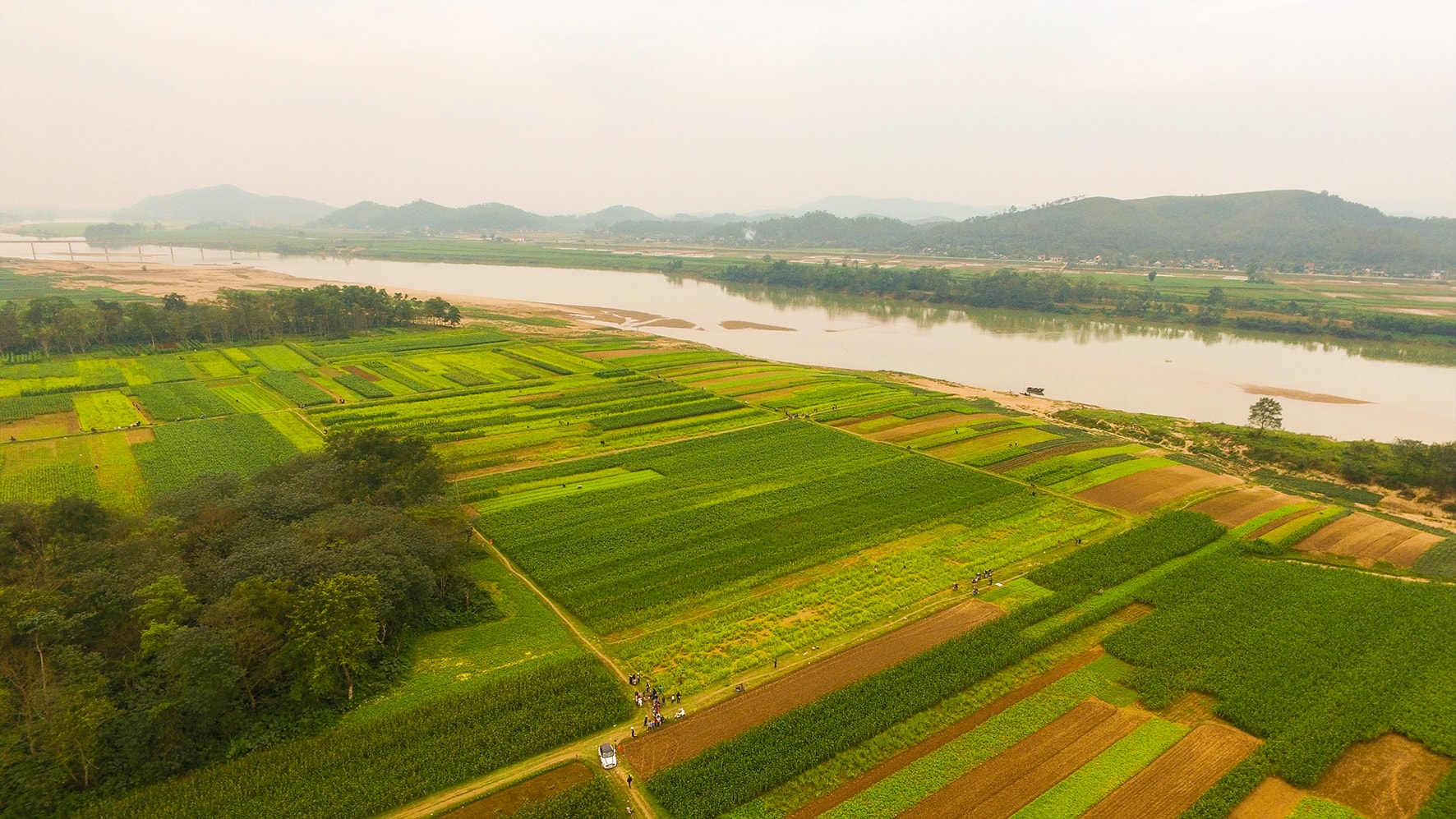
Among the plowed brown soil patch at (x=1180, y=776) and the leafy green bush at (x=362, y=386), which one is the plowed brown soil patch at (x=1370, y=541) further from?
the leafy green bush at (x=362, y=386)

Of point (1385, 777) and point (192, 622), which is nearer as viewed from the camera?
point (1385, 777)

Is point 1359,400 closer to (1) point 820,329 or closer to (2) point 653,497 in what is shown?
(1) point 820,329

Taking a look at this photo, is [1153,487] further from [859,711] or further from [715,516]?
[859,711]

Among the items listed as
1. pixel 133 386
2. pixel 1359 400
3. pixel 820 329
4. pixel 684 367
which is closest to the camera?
pixel 133 386

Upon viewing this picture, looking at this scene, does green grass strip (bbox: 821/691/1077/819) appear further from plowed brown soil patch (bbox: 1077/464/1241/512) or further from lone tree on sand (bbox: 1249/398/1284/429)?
lone tree on sand (bbox: 1249/398/1284/429)

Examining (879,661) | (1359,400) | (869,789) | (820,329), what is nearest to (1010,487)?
(879,661)

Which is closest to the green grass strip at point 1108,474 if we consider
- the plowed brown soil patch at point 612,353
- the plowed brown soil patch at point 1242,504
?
the plowed brown soil patch at point 1242,504

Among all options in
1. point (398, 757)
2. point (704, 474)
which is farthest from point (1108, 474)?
point (398, 757)

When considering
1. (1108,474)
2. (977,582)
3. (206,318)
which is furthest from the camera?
(206,318)
